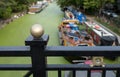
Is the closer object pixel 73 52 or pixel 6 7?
pixel 73 52

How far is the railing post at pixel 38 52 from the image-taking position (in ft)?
3.87

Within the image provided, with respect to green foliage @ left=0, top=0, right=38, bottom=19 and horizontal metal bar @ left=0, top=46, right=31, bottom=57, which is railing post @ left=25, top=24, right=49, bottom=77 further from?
green foliage @ left=0, top=0, right=38, bottom=19

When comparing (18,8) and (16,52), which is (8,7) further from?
(16,52)

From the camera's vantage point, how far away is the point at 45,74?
1.28 meters

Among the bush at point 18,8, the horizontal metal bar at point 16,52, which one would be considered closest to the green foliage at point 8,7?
the bush at point 18,8

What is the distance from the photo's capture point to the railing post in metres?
1.18

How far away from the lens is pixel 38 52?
122cm

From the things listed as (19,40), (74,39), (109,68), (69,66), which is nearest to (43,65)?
(69,66)

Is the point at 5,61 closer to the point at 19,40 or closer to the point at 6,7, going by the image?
the point at 19,40

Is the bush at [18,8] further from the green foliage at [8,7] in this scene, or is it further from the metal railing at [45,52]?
the metal railing at [45,52]

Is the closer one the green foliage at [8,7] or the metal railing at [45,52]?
the metal railing at [45,52]

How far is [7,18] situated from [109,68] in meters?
16.4

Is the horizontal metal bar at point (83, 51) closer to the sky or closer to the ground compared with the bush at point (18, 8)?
closer to the sky

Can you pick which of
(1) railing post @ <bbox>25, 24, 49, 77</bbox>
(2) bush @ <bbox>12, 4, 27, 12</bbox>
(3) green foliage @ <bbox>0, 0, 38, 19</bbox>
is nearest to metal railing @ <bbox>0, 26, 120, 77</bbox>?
(1) railing post @ <bbox>25, 24, 49, 77</bbox>
